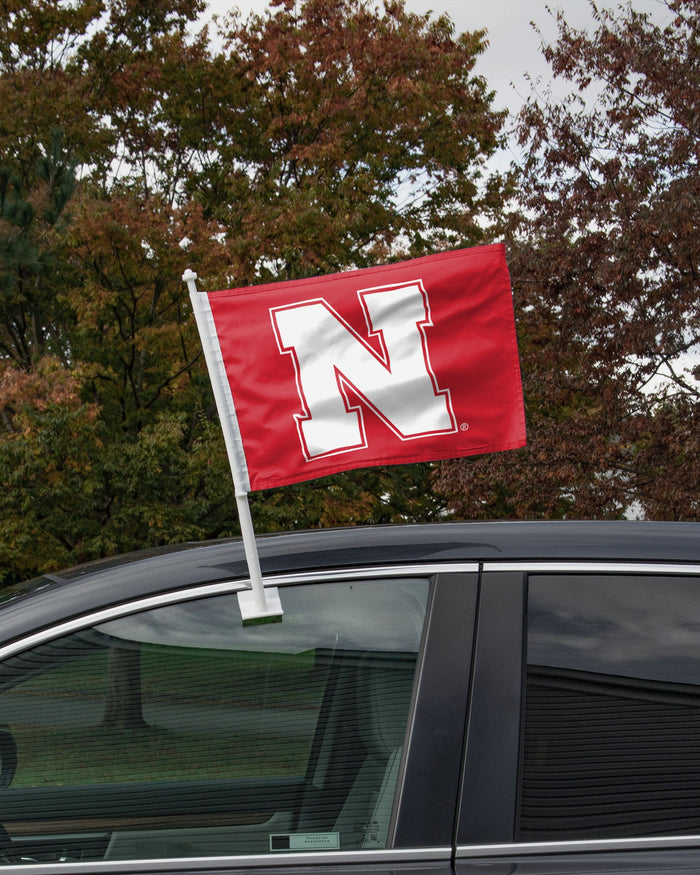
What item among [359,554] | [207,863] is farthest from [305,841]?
[359,554]

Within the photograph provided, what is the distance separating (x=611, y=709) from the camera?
1.74 m

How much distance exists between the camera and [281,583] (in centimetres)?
188

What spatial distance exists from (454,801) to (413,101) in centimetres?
1722

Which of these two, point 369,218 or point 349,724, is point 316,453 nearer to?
point 349,724

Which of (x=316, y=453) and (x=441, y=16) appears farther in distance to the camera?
(x=441, y=16)

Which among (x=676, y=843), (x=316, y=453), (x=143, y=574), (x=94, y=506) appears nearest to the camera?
(x=676, y=843)

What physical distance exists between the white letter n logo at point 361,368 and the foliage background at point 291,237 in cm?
1045

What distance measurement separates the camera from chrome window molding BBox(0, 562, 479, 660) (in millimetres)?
1830

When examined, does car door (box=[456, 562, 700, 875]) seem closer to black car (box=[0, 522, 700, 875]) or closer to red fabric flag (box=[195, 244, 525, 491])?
black car (box=[0, 522, 700, 875])

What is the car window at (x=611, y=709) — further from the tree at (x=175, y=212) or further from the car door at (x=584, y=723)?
the tree at (x=175, y=212)

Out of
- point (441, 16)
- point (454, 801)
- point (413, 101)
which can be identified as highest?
point (441, 16)

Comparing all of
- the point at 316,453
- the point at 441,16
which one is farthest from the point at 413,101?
the point at 316,453

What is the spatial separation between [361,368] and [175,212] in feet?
45.1

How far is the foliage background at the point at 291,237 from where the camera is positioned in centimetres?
1274
